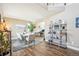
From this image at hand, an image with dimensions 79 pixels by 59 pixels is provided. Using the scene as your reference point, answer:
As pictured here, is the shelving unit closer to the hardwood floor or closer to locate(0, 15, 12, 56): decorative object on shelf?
the hardwood floor

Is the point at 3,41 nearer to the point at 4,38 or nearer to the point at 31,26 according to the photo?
the point at 4,38

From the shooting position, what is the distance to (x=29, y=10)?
85.4 inches

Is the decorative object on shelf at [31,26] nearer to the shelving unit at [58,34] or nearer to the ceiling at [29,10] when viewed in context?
the ceiling at [29,10]

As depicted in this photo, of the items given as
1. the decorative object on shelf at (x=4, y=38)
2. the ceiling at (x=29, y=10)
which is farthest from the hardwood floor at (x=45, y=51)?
the ceiling at (x=29, y=10)

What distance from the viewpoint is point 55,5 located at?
2.18 m

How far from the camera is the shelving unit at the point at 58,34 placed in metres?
2.17

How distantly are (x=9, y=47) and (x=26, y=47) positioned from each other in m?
0.31

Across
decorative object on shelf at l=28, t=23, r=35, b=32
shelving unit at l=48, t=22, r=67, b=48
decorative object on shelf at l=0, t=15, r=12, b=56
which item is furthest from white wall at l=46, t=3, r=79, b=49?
decorative object on shelf at l=0, t=15, r=12, b=56

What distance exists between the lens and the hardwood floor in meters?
2.20

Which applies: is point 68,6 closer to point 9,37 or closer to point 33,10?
point 33,10

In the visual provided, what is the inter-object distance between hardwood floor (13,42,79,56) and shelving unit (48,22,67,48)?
0.09 m

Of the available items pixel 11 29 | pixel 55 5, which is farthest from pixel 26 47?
pixel 55 5

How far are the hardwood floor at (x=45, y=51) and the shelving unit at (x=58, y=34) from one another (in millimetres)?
94

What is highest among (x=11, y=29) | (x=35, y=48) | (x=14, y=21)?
(x=14, y=21)
